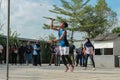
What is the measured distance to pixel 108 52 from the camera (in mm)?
26891

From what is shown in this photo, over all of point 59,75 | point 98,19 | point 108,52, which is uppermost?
point 98,19

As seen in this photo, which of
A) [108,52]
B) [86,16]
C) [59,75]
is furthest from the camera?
[86,16]

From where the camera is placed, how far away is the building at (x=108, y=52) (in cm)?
2592

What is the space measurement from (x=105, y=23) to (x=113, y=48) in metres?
31.0

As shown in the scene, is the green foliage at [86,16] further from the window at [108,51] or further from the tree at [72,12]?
the window at [108,51]

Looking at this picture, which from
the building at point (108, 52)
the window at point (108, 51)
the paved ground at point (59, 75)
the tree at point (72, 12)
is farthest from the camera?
the tree at point (72, 12)

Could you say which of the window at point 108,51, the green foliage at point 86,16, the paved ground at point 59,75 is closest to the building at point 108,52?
the window at point 108,51

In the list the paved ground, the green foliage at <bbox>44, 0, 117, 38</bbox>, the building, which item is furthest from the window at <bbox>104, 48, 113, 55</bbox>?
Result: the green foliage at <bbox>44, 0, 117, 38</bbox>

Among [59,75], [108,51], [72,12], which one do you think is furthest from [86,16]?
[59,75]

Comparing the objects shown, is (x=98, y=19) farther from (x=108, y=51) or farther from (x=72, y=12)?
(x=108, y=51)

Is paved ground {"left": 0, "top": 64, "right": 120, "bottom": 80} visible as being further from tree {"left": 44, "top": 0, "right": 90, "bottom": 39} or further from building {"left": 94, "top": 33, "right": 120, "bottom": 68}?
tree {"left": 44, "top": 0, "right": 90, "bottom": 39}

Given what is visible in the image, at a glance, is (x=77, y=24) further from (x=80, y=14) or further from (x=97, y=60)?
(x=97, y=60)

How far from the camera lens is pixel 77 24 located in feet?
177

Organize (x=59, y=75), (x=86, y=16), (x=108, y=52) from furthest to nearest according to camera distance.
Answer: (x=86, y=16) < (x=108, y=52) < (x=59, y=75)
